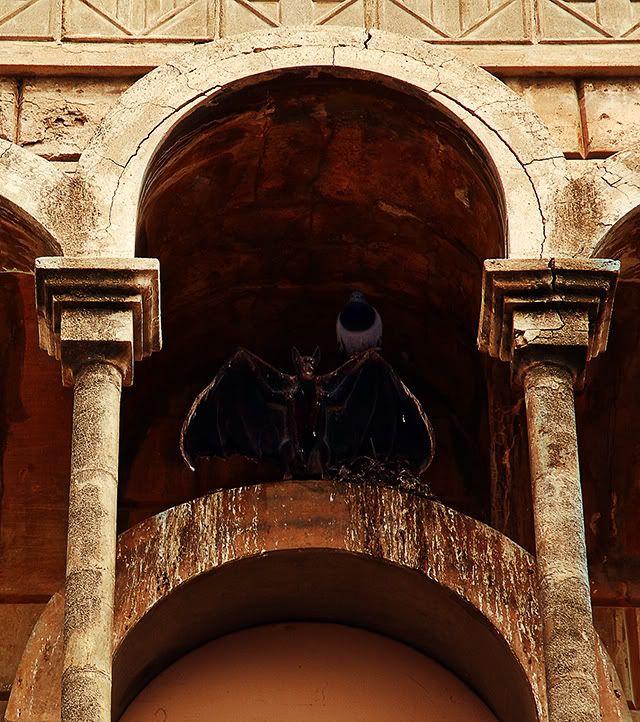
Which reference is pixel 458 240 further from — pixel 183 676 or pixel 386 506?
pixel 183 676

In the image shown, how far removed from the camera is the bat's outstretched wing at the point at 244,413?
437 inches

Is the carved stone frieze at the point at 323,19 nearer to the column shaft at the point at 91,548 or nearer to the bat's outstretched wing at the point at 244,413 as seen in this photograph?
the bat's outstretched wing at the point at 244,413

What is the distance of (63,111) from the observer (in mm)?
10711

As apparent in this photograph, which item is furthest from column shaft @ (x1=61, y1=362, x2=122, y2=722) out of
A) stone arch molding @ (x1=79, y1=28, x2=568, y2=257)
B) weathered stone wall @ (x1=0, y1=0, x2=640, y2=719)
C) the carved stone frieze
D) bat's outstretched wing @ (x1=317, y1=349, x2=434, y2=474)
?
the carved stone frieze

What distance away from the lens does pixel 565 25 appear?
36.3 feet

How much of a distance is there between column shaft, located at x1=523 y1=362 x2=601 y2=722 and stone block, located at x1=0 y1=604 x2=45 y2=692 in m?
3.14

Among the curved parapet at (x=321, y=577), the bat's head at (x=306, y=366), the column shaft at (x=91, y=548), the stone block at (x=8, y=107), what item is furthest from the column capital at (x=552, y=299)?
the stone block at (x=8, y=107)

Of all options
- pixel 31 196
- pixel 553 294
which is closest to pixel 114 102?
pixel 31 196

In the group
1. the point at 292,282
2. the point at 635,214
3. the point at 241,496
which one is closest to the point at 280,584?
the point at 241,496

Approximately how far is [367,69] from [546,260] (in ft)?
4.63

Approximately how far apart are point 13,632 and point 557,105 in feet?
12.9

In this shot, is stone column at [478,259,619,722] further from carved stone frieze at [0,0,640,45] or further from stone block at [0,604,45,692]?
stone block at [0,604,45,692]

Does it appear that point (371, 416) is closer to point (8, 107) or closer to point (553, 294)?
point (553, 294)

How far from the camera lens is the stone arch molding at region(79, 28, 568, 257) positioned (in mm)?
10062
